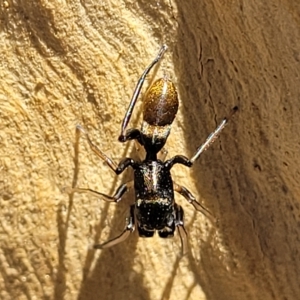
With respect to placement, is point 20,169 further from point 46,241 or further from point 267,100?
point 267,100

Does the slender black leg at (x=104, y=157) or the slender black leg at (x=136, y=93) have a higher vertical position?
the slender black leg at (x=136, y=93)

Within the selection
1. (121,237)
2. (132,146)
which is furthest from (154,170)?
(121,237)

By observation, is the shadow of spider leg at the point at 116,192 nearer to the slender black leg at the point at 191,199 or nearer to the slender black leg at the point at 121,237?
the slender black leg at the point at 121,237

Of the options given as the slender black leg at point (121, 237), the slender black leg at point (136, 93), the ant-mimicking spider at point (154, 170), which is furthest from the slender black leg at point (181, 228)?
the slender black leg at point (136, 93)

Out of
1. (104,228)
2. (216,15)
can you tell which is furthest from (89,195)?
(216,15)

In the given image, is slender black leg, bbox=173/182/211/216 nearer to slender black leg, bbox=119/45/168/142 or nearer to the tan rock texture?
the tan rock texture

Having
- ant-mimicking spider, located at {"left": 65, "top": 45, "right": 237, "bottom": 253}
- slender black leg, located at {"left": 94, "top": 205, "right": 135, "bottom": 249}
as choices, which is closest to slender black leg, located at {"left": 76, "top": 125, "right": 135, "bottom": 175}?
ant-mimicking spider, located at {"left": 65, "top": 45, "right": 237, "bottom": 253}

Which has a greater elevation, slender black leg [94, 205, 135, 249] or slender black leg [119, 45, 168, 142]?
slender black leg [119, 45, 168, 142]
